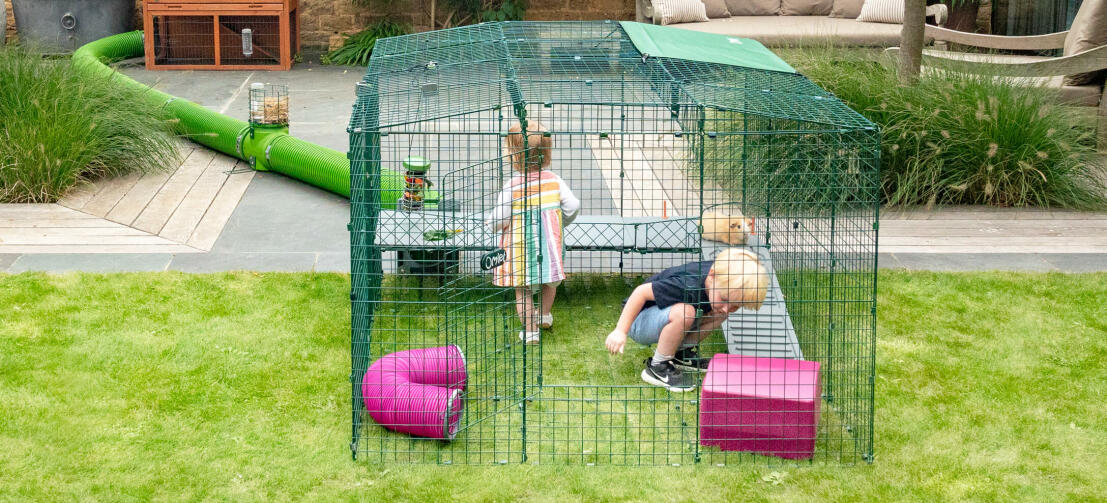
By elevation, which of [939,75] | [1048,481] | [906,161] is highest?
[939,75]

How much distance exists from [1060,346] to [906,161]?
8.50 ft

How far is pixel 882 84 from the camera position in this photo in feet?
28.1

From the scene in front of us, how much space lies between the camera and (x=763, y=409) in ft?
15.4

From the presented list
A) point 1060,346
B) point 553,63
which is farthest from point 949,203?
point 553,63

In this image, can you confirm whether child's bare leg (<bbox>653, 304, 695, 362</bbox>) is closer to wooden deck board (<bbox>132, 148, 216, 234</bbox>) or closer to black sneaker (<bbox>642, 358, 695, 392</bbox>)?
black sneaker (<bbox>642, 358, 695, 392</bbox>)

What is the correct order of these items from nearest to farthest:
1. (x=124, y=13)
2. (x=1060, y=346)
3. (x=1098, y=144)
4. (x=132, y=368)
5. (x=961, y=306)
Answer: (x=132, y=368) → (x=1060, y=346) → (x=961, y=306) → (x=1098, y=144) → (x=124, y=13)

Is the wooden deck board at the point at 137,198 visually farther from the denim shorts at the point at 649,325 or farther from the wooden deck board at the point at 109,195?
the denim shorts at the point at 649,325

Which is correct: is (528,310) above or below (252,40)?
below

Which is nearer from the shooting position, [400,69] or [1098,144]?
[400,69]

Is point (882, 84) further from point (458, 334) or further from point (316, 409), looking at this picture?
point (316, 409)

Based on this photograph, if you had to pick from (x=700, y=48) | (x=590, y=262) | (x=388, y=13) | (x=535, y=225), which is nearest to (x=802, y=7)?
(x=388, y=13)

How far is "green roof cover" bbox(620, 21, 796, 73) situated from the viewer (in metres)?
5.90

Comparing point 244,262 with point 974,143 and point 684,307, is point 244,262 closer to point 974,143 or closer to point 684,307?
point 684,307

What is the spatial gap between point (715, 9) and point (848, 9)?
4.45 feet
